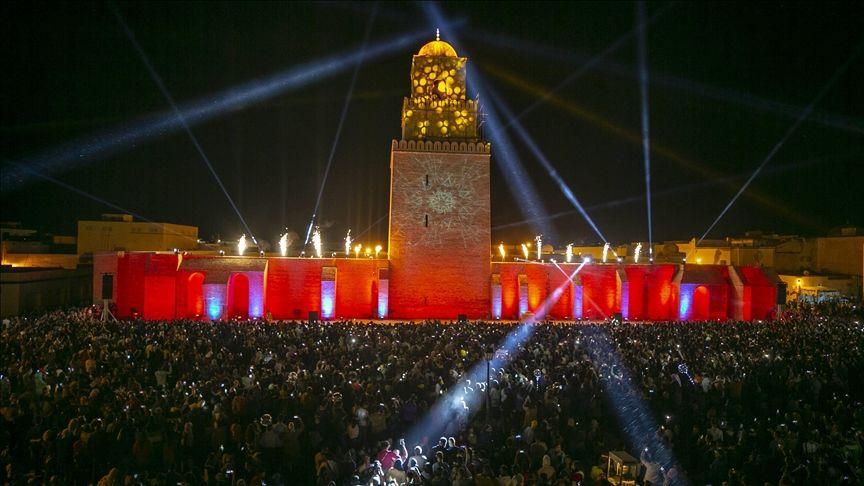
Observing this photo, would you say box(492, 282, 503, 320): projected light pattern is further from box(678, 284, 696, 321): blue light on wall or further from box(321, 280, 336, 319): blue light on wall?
box(678, 284, 696, 321): blue light on wall

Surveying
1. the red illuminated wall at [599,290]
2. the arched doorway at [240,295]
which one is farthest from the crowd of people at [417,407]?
the red illuminated wall at [599,290]

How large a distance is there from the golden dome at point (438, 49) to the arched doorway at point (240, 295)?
13.7 metres

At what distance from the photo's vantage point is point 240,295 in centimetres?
2620

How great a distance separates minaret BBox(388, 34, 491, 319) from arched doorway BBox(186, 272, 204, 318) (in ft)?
27.0

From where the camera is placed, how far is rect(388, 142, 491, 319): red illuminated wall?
87.2 feet

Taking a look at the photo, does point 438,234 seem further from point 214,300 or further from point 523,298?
point 214,300

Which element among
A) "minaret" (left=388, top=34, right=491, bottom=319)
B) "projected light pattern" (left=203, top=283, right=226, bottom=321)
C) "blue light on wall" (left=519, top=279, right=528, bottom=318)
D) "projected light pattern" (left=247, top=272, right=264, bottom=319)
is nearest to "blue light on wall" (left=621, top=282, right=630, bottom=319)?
"blue light on wall" (left=519, top=279, right=528, bottom=318)

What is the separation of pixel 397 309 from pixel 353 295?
212cm

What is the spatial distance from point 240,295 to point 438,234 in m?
9.48

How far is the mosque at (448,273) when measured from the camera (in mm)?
25812

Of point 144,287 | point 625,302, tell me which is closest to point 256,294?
point 144,287

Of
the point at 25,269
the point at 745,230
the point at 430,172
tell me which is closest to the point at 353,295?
the point at 430,172

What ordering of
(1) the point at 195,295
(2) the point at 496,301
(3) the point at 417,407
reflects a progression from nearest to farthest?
(3) the point at 417,407 < (1) the point at 195,295 < (2) the point at 496,301

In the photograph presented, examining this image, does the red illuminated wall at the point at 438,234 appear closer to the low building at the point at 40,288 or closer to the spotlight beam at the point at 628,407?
the spotlight beam at the point at 628,407
